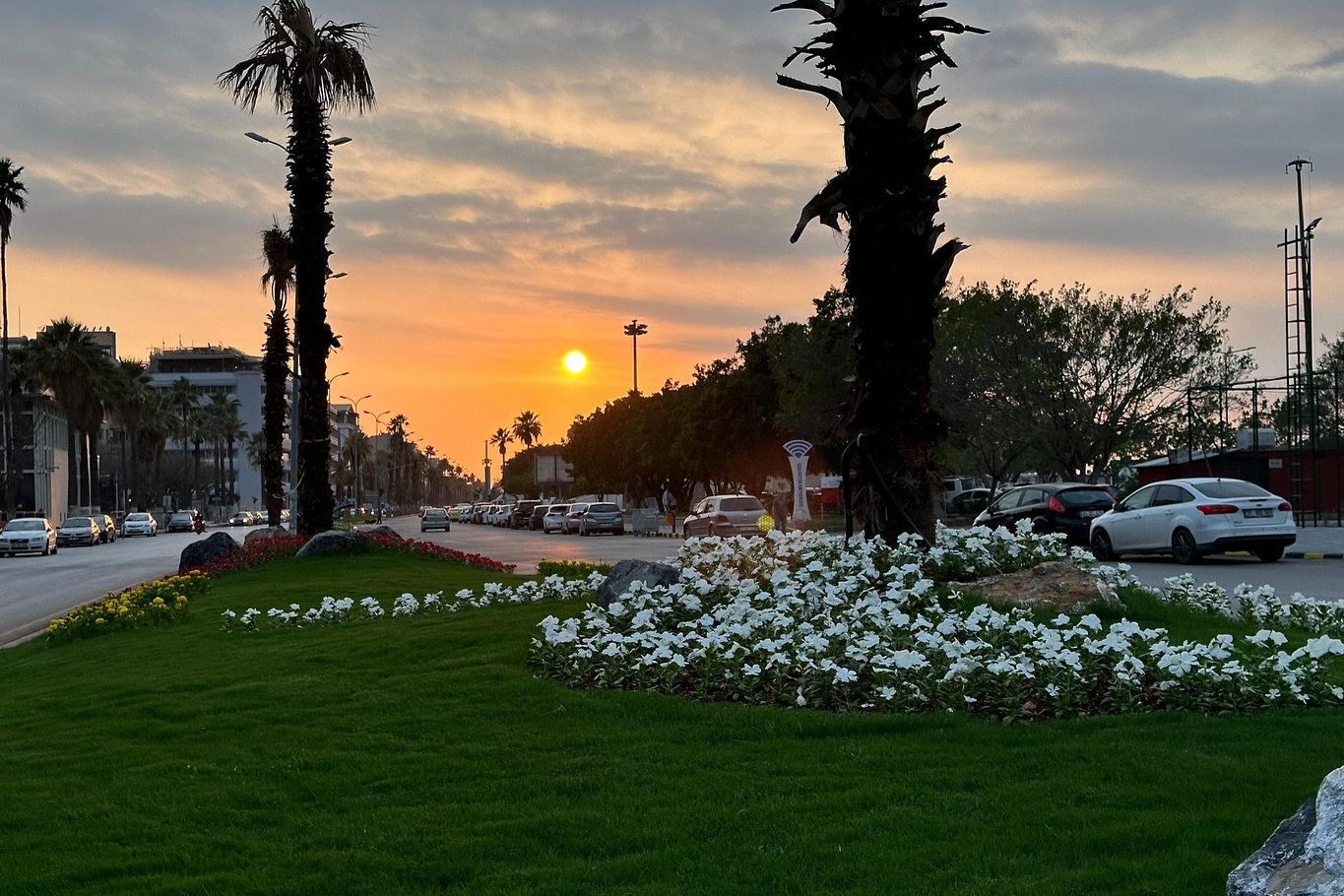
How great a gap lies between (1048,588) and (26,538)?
42527 millimetres

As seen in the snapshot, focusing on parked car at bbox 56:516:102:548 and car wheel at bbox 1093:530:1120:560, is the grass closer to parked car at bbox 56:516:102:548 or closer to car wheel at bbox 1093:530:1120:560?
car wheel at bbox 1093:530:1120:560

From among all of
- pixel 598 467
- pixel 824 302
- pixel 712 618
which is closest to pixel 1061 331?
pixel 824 302

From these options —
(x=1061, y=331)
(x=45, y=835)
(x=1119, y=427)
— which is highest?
(x=1061, y=331)

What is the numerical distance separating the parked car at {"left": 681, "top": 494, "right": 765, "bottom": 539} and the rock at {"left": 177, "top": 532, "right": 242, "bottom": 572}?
15.4 m

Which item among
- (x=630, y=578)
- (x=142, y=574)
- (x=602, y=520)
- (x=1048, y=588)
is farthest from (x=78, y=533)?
(x=1048, y=588)

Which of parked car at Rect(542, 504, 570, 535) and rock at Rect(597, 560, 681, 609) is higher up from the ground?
rock at Rect(597, 560, 681, 609)

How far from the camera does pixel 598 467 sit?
9612cm

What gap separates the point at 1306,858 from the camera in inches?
130

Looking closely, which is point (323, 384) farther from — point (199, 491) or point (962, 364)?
point (199, 491)

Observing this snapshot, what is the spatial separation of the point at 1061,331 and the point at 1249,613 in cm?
3358

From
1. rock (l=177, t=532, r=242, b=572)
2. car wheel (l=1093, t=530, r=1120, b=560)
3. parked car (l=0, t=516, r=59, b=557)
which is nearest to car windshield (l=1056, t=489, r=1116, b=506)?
car wheel (l=1093, t=530, r=1120, b=560)

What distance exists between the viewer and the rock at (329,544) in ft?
80.8

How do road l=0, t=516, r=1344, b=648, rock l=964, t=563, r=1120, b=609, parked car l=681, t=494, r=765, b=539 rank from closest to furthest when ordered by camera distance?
rock l=964, t=563, r=1120, b=609, road l=0, t=516, r=1344, b=648, parked car l=681, t=494, r=765, b=539

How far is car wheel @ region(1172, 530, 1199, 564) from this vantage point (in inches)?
904
